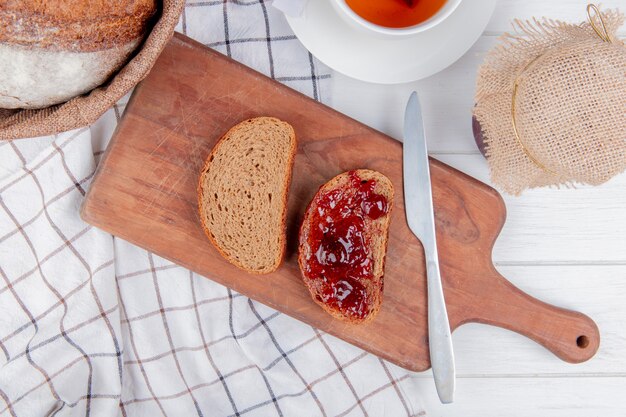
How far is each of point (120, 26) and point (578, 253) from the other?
3.66ft

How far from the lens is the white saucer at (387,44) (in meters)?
1.33

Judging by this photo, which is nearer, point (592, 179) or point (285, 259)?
point (592, 179)

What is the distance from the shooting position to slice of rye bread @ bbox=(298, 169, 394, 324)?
1305 millimetres

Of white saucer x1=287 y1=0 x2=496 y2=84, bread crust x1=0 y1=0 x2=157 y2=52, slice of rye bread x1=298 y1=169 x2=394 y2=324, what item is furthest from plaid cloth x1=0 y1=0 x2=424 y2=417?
bread crust x1=0 y1=0 x2=157 y2=52

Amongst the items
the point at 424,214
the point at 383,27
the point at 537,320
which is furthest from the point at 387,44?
the point at 537,320

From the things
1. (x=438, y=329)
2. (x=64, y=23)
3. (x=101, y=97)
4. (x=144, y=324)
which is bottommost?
(x=144, y=324)

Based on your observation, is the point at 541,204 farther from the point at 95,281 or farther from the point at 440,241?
the point at 95,281

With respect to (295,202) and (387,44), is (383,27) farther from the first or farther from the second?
(295,202)

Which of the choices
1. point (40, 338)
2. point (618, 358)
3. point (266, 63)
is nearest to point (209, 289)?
point (40, 338)

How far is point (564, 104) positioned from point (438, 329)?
0.54 m

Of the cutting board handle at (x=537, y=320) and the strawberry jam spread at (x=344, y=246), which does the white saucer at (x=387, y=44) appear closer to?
the strawberry jam spread at (x=344, y=246)

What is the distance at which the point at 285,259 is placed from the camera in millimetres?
1375

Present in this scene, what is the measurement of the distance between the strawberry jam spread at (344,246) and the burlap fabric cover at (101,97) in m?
0.43

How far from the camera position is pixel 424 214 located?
4.53ft
